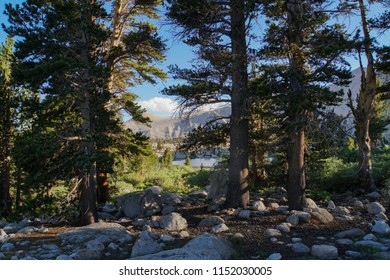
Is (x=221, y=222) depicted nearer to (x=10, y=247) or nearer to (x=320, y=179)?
(x=10, y=247)

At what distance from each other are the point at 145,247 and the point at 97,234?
1624 millimetres

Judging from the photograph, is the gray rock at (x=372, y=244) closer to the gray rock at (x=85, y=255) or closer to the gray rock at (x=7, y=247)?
the gray rock at (x=85, y=255)

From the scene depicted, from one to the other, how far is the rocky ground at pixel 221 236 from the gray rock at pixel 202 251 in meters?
0.02

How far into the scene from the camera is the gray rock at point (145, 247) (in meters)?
6.19

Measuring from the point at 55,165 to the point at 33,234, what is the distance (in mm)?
1757

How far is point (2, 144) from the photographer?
13.1 m

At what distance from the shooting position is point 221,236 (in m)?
6.94

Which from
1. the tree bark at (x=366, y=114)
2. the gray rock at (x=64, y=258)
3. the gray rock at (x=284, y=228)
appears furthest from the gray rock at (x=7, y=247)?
the tree bark at (x=366, y=114)

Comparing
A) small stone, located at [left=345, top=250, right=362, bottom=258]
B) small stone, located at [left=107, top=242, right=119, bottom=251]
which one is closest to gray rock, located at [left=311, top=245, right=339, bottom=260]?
small stone, located at [left=345, top=250, right=362, bottom=258]

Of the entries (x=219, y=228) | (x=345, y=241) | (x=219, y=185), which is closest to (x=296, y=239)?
(x=345, y=241)

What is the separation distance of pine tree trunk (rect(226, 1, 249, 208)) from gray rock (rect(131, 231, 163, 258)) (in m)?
3.41

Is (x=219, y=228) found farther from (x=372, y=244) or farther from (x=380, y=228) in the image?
(x=380, y=228)

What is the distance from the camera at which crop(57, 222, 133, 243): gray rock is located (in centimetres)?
711

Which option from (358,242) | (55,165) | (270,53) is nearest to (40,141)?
(55,165)
